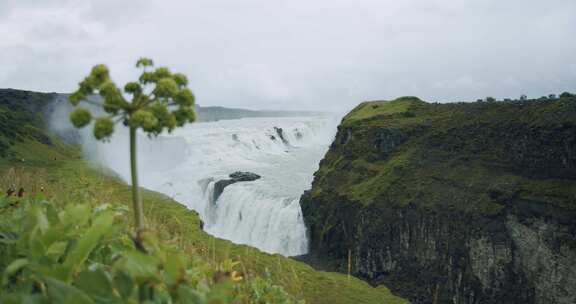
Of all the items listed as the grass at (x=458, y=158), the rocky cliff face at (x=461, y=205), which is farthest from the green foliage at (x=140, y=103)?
the grass at (x=458, y=158)

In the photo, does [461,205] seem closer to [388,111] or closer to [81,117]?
Answer: [388,111]

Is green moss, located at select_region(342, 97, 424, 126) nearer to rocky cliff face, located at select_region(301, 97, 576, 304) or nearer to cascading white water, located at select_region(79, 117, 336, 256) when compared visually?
rocky cliff face, located at select_region(301, 97, 576, 304)

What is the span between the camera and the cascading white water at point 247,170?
45344 millimetres

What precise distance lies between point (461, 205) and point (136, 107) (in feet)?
124

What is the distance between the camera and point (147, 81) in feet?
8.10

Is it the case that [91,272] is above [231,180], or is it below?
above

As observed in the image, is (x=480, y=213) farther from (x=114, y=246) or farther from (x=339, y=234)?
(x=114, y=246)

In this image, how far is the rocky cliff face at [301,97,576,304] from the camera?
3262 cm

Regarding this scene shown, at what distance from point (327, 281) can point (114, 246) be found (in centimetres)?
766

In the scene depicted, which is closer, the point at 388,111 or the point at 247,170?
the point at 388,111

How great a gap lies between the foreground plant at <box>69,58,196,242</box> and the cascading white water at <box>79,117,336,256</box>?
67.0 feet

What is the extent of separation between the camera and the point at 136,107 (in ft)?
7.55

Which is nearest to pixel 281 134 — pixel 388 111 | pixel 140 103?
pixel 388 111

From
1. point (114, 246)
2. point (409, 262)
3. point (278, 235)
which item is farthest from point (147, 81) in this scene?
point (278, 235)
